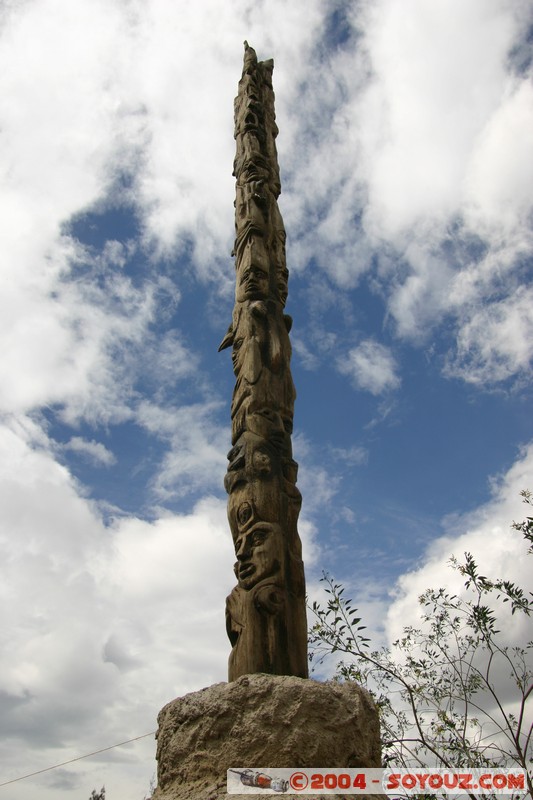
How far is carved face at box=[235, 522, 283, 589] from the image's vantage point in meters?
4.36

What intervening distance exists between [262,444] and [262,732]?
2.24m

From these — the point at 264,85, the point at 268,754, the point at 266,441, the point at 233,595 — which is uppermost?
the point at 264,85

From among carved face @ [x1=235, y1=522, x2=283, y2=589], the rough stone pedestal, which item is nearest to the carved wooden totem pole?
carved face @ [x1=235, y1=522, x2=283, y2=589]

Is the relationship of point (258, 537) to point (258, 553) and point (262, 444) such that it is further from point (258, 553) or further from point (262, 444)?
point (262, 444)

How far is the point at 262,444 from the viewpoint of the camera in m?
4.98

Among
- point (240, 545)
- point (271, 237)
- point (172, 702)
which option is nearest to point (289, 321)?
point (271, 237)

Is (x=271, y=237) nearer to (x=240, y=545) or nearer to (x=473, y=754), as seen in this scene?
(x=240, y=545)

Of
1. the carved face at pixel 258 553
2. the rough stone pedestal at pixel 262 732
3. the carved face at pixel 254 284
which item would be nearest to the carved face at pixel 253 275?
the carved face at pixel 254 284

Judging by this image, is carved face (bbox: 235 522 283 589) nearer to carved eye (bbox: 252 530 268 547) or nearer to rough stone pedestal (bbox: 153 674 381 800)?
carved eye (bbox: 252 530 268 547)

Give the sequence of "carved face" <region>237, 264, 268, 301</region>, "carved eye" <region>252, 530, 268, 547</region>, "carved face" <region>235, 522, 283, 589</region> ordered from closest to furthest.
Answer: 1. "carved face" <region>235, 522, 283, 589</region>
2. "carved eye" <region>252, 530, 268, 547</region>
3. "carved face" <region>237, 264, 268, 301</region>

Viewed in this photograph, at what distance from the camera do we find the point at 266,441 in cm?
504

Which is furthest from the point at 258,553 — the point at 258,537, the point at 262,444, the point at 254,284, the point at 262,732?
the point at 254,284

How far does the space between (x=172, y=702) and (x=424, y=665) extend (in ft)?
16.1

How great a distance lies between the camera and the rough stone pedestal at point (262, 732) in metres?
3.11
